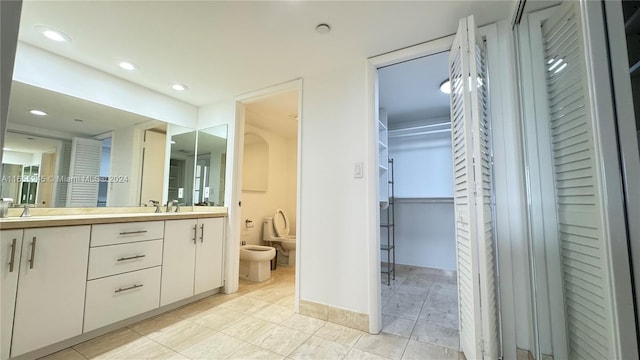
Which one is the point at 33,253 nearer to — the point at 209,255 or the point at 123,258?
the point at 123,258

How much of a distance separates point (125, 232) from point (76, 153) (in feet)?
2.81

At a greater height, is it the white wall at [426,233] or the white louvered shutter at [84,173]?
the white louvered shutter at [84,173]

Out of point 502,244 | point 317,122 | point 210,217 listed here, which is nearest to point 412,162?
point 317,122

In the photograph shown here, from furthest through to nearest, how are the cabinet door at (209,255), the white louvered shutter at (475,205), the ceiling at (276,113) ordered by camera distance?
the ceiling at (276,113) → the cabinet door at (209,255) → the white louvered shutter at (475,205)

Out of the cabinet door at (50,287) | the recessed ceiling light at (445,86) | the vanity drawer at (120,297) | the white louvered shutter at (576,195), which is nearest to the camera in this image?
the white louvered shutter at (576,195)

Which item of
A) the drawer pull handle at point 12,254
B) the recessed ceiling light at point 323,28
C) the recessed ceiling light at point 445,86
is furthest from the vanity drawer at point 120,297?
the recessed ceiling light at point 445,86

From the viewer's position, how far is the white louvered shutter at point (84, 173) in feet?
7.04

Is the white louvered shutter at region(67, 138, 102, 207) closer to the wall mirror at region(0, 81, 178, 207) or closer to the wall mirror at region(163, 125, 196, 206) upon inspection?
the wall mirror at region(0, 81, 178, 207)

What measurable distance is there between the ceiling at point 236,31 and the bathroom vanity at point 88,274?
1.26 m

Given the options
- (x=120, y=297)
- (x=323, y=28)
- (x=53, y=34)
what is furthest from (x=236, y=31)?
(x=120, y=297)

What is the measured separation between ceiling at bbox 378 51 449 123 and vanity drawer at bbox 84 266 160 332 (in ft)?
8.70

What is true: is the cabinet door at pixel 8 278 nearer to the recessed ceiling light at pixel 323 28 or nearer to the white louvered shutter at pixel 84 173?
the white louvered shutter at pixel 84 173

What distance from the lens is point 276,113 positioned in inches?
138

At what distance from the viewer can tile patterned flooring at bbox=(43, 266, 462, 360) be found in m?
1.65
